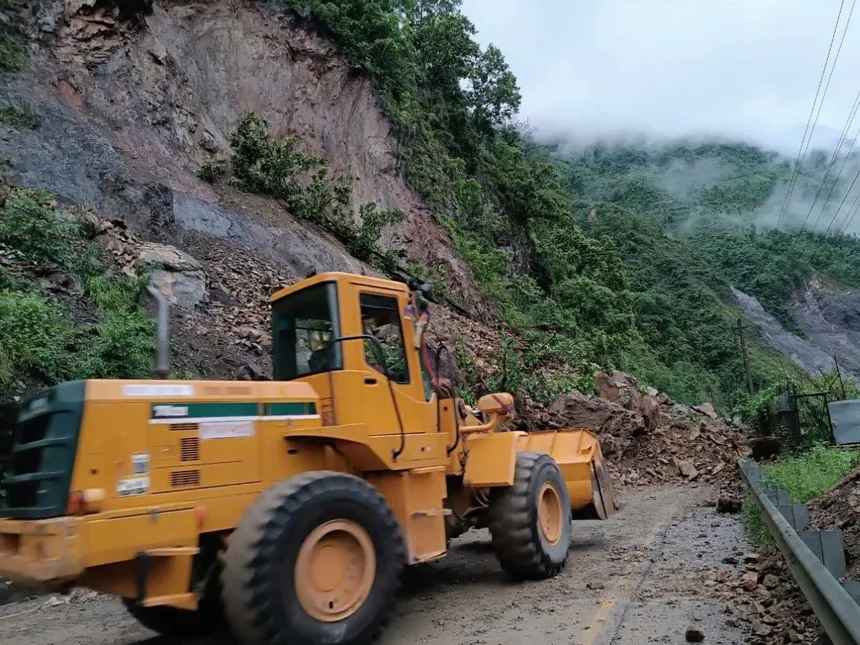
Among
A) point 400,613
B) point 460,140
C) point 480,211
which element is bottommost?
point 400,613

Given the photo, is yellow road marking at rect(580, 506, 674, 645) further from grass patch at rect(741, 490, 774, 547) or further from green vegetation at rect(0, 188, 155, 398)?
green vegetation at rect(0, 188, 155, 398)

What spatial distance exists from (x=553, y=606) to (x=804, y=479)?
19.3ft

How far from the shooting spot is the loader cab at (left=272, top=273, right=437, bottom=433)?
5605 millimetres

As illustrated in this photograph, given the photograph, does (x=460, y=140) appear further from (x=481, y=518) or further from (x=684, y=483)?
(x=481, y=518)

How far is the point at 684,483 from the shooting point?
50.6ft

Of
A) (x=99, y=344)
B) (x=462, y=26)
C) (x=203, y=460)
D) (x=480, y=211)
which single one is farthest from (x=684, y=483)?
(x=462, y=26)

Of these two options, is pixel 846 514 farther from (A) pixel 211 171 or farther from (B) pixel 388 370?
(A) pixel 211 171

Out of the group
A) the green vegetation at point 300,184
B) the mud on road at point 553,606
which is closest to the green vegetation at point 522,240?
the green vegetation at point 300,184

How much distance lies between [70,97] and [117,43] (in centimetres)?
237

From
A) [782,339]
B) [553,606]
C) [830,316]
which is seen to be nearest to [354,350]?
[553,606]

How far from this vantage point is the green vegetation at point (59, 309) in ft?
31.2

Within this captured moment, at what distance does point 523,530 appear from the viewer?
6727 mm

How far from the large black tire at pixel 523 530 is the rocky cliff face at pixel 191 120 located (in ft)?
38.8

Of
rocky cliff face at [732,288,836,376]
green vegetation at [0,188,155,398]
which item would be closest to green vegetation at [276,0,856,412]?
green vegetation at [0,188,155,398]
